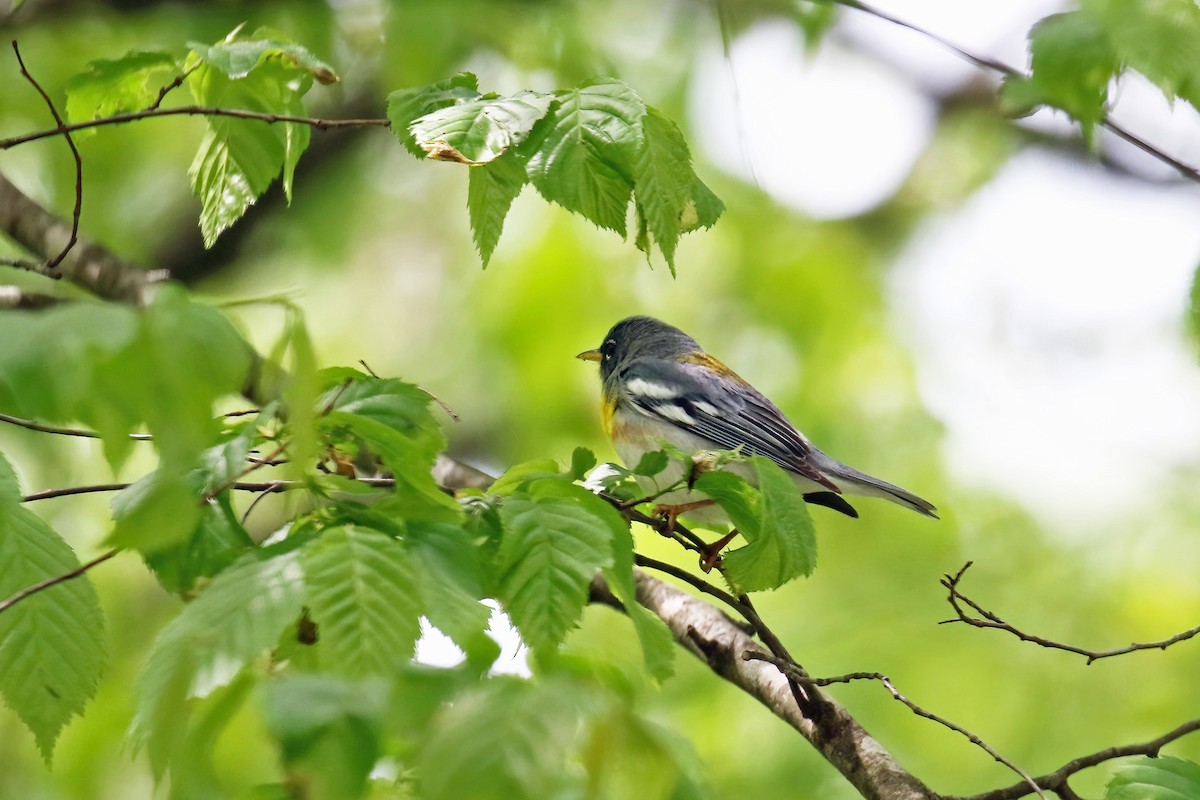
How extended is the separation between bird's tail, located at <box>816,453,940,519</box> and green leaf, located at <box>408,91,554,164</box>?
2.52m

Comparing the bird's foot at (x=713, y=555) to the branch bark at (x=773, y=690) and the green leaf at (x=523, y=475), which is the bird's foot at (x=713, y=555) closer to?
the branch bark at (x=773, y=690)

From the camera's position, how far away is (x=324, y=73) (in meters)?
2.41

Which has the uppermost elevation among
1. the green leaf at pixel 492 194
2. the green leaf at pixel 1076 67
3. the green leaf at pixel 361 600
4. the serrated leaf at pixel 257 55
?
the green leaf at pixel 1076 67

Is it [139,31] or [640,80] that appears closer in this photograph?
[139,31]

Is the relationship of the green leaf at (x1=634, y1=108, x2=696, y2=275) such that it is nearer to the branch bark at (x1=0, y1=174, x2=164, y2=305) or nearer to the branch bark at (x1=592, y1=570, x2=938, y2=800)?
the branch bark at (x1=592, y1=570, x2=938, y2=800)

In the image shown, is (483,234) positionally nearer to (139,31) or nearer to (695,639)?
(695,639)

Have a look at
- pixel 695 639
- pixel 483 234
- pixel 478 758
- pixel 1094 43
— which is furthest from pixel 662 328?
pixel 478 758

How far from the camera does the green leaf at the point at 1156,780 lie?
1878 mm

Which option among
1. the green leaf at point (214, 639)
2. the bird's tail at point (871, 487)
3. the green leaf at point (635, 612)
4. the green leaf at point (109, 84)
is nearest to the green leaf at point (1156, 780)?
the green leaf at point (635, 612)

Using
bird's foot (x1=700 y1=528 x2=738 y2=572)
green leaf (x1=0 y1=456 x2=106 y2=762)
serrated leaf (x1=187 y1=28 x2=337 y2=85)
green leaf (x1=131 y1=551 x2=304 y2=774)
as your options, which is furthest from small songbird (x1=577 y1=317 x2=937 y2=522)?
green leaf (x1=131 y1=551 x2=304 y2=774)

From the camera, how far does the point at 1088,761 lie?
2.13 m

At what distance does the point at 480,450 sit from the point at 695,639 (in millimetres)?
5766

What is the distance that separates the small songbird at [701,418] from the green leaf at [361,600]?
2826 mm

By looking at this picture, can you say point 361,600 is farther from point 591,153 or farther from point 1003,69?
point 1003,69
